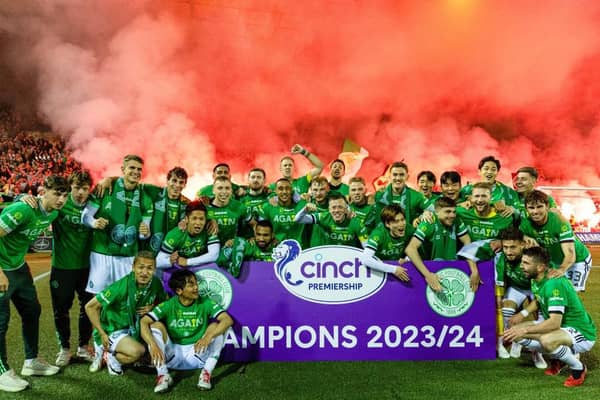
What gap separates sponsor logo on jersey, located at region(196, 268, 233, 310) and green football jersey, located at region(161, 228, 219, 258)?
0.30 metres

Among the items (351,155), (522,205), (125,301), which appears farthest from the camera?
Result: (351,155)

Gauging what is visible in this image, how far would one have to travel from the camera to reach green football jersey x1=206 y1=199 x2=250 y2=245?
16.1 feet

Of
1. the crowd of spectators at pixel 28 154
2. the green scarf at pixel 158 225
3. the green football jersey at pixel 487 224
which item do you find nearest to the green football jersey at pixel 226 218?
the green scarf at pixel 158 225

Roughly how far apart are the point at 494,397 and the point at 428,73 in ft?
80.1

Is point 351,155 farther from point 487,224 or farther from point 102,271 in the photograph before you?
point 102,271

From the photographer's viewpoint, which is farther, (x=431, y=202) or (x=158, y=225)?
(x=431, y=202)

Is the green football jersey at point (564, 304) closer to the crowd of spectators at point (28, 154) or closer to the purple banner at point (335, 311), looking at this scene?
the purple banner at point (335, 311)

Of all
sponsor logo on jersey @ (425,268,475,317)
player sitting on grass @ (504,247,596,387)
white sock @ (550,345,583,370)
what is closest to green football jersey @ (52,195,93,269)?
sponsor logo on jersey @ (425,268,475,317)

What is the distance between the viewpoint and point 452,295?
4.31m

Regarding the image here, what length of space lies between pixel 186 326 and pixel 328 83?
918 inches

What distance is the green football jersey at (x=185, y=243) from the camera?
14.5 feet

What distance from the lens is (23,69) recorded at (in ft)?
83.0

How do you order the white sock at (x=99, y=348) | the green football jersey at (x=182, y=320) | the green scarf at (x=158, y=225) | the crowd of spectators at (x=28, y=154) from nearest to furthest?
the green football jersey at (x=182, y=320) < the white sock at (x=99, y=348) < the green scarf at (x=158, y=225) < the crowd of spectators at (x=28, y=154)

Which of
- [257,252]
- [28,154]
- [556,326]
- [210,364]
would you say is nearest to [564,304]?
[556,326]
